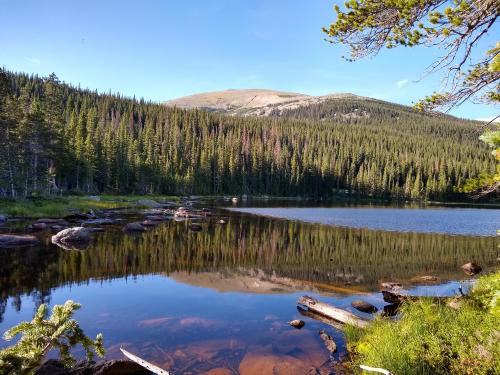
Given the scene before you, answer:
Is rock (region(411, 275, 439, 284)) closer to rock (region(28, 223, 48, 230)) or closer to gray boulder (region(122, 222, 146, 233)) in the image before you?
gray boulder (region(122, 222, 146, 233))

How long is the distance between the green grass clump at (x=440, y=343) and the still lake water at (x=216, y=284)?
254 cm

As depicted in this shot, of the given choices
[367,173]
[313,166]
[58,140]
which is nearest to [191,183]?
[58,140]

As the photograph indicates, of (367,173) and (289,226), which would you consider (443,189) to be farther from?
(289,226)

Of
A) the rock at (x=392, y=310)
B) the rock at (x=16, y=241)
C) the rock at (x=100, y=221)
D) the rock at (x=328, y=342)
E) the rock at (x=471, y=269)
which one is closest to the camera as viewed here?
the rock at (x=328, y=342)

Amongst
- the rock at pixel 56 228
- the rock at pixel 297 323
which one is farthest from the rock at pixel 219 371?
the rock at pixel 56 228

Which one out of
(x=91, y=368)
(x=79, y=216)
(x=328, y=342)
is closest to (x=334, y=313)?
(x=328, y=342)

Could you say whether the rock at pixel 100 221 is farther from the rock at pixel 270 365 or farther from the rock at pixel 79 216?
the rock at pixel 270 365

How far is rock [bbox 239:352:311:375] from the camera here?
10909 mm

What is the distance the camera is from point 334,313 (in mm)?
14969

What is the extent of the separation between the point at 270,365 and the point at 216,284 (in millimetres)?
10465

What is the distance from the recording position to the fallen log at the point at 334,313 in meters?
13.4

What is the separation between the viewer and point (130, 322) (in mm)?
14750

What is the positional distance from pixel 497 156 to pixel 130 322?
1343cm

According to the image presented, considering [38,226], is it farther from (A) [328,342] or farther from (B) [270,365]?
(A) [328,342]
